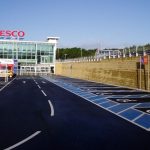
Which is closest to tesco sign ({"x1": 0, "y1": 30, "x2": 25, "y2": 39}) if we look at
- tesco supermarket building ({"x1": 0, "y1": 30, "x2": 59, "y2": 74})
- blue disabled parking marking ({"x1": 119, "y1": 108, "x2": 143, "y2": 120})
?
tesco supermarket building ({"x1": 0, "y1": 30, "x2": 59, "y2": 74})

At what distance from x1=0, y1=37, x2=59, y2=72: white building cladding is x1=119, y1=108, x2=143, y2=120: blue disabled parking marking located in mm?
81003

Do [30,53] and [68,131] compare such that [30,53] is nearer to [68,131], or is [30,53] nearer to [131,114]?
[131,114]

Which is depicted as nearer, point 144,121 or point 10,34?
point 144,121

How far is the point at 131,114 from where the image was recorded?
612 inches

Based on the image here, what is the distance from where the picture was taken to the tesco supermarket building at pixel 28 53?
9531 centimetres

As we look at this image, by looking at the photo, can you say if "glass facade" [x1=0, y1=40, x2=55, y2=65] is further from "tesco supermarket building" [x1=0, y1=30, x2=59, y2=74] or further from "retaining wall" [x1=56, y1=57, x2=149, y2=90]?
"retaining wall" [x1=56, y1=57, x2=149, y2=90]

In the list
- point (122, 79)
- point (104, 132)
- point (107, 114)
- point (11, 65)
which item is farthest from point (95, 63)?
point (104, 132)

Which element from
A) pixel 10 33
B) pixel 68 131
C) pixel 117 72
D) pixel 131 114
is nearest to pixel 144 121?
pixel 131 114

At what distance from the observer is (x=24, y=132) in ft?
36.0

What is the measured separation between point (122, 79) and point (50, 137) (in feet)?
92.1

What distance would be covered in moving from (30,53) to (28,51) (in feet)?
2.80

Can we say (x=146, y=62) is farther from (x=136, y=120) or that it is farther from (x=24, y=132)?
(x=24, y=132)

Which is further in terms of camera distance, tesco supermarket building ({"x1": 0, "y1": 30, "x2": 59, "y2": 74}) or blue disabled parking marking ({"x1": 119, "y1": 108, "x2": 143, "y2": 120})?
tesco supermarket building ({"x1": 0, "y1": 30, "x2": 59, "y2": 74})

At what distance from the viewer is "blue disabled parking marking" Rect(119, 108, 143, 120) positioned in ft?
48.1
